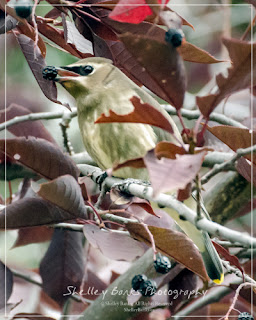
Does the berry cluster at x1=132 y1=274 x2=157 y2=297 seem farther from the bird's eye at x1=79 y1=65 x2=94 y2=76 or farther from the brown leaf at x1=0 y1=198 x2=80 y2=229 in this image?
the bird's eye at x1=79 y1=65 x2=94 y2=76

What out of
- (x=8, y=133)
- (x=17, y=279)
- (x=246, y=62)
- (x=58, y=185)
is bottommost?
(x=17, y=279)

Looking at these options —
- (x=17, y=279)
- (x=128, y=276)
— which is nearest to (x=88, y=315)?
(x=128, y=276)

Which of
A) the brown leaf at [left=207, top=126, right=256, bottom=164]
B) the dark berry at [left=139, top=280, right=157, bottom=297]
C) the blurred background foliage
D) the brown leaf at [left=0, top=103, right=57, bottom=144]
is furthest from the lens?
the blurred background foliage

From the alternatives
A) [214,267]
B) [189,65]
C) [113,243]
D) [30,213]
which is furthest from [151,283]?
[189,65]

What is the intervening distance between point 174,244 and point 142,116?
0.37 metres

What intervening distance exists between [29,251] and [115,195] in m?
1.92

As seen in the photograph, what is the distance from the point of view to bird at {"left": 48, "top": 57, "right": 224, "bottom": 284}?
1.63 metres

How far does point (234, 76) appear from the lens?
1.06 meters

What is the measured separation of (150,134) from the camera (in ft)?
5.57

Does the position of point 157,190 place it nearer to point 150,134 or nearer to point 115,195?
point 115,195

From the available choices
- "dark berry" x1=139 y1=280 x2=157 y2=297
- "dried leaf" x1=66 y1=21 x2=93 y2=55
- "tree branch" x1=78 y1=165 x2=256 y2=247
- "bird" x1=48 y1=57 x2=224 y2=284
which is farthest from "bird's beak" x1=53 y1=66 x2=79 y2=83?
"dark berry" x1=139 y1=280 x2=157 y2=297

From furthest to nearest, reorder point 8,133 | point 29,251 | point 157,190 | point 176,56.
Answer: point 29,251 → point 8,133 → point 176,56 → point 157,190

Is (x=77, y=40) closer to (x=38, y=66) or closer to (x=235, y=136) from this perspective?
(x=38, y=66)

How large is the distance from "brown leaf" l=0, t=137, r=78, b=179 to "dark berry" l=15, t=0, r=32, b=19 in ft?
0.92
